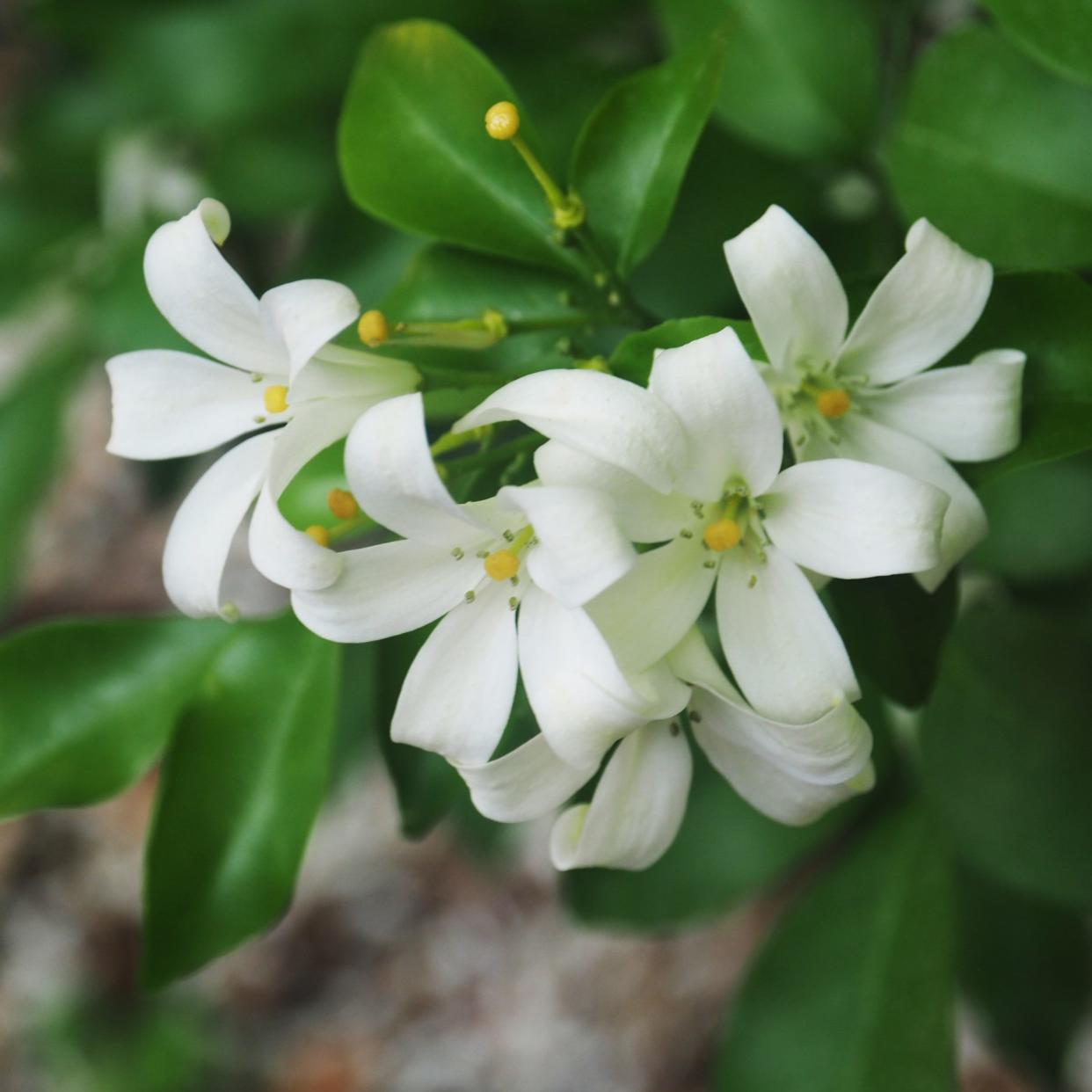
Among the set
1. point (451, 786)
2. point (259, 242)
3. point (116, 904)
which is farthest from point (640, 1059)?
point (259, 242)

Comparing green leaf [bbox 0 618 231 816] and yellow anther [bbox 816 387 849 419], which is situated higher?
yellow anther [bbox 816 387 849 419]

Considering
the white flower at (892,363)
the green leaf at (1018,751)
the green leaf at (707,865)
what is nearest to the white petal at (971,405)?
the white flower at (892,363)

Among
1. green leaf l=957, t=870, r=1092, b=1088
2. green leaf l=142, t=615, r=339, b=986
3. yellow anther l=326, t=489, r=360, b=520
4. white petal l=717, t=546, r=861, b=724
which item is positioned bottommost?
green leaf l=957, t=870, r=1092, b=1088

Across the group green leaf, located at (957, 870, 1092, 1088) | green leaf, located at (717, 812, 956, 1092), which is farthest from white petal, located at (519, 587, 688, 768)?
green leaf, located at (957, 870, 1092, 1088)

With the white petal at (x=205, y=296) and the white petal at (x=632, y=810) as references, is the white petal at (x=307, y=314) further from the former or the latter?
the white petal at (x=632, y=810)

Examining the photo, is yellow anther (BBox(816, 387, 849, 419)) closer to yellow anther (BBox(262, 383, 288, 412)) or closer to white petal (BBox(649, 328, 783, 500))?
white petal (BBox(649, 328, 783, 500))

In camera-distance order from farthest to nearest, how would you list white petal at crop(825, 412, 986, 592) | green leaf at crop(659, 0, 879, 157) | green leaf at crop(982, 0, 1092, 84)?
green leaf at crop(659, 0, 879, 157), green leaf at crop(982, 0, 1092, 84), white petal at crop(825, 412, 986, 592)
